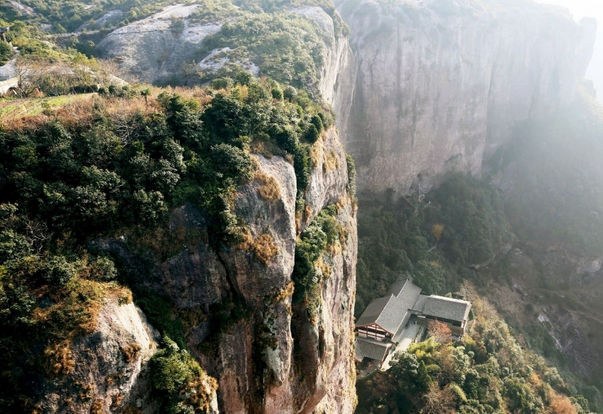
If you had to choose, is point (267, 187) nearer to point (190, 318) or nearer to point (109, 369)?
point (190, 318)

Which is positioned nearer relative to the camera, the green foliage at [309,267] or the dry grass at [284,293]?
the dry grass at [284,293]

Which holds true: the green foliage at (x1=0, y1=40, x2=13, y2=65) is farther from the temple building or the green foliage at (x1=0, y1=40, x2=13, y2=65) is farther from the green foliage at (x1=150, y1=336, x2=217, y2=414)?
the temple building

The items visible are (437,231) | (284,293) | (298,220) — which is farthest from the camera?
(437,231)

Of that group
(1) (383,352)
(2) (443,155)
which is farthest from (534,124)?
(1) (383,352)

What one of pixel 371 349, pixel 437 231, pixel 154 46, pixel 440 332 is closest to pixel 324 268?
pixel 371 349

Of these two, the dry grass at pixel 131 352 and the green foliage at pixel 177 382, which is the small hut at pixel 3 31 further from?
the green foliage at pixel 177 382

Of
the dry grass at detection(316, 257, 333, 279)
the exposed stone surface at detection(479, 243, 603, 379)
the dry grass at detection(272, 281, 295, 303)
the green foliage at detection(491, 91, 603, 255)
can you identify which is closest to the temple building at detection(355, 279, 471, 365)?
the exposed stone surface at detection(479, 243, 603, 379)

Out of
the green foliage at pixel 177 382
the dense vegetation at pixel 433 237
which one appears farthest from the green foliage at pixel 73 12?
the green foliage at pixel 177 382

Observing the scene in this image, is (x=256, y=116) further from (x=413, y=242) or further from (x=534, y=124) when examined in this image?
(x=534, y=124)
